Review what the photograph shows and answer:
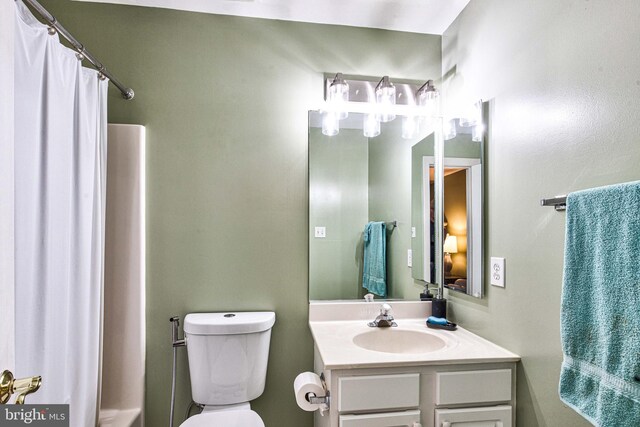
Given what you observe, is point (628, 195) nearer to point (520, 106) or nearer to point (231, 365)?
point (520, 106)

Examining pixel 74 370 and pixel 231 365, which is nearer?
pixel 74 370

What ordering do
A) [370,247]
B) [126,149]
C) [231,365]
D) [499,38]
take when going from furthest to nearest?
1. [370,247]
2. [126,149]
3. [231,365]
4. [499,38]

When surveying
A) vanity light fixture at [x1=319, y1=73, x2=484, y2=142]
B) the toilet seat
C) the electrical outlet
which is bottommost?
the toilet seat

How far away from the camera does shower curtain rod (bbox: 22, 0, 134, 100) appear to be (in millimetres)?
1060

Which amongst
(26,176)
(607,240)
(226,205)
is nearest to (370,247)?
(226,205)

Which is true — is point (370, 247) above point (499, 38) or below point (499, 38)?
below

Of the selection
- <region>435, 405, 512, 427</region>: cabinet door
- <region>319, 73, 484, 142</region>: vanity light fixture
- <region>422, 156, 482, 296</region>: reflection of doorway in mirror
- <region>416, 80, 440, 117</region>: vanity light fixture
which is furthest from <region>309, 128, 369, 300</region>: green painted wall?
<region>435, 405, 512, 427</region>: cabinet door

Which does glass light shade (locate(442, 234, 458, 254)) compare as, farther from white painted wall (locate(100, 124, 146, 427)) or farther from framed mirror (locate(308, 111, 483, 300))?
white painted wall (locate(100, 124, 146, 427))

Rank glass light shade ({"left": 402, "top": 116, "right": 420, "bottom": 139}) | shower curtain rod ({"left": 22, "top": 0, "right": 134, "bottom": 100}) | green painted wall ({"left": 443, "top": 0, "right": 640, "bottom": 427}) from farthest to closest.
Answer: glass light shade ({"left": 402, "top": 116, "right": 420, "bottom": 139}) < shower curtain rod ({"left": 22, "top": 0, "right": 134, "bottom": 100}) < green painted wall ({"left": 443, "top": 0, "right": 640, "bottom": 427})

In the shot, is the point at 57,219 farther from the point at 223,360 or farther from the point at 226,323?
the point at 223,360

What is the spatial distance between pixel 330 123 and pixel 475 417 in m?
1.40

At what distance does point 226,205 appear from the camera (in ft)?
5.72

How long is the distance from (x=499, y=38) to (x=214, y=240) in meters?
1.55

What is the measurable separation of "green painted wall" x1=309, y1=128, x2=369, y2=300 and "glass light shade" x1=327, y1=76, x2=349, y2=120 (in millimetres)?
146
